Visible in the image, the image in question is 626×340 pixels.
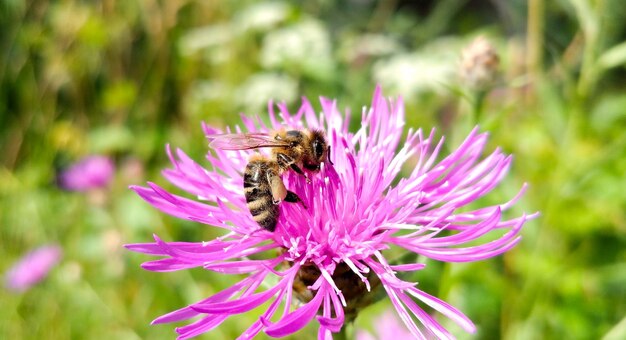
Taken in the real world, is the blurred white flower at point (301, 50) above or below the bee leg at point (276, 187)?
below

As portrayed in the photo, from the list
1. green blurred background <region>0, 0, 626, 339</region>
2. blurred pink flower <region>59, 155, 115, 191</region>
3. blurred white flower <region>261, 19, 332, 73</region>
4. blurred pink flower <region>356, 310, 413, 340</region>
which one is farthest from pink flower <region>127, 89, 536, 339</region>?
blurred pink flower <region>59, 155, 115, 191</region>

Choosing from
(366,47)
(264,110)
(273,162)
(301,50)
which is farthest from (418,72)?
(273,162)

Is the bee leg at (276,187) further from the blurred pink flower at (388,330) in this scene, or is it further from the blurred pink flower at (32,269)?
the blurred pink flower at (32,269)

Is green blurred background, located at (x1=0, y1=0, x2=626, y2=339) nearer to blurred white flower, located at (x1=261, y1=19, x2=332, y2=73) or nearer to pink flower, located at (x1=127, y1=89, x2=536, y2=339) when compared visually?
blurred white flower, located at (x1=261, y1=19, x2=332, y2=73)

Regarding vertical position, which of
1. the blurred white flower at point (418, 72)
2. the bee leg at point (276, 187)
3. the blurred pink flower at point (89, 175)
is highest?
the bee leg at point (276, 187)

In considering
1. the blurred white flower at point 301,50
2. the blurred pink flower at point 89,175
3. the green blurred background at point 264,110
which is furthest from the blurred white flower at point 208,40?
the blurred pink flower at point 89,175

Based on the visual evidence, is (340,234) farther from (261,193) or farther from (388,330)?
(388,330)

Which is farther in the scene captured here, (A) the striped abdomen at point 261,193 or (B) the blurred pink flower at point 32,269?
(B) the blurred pink flower at point 32,269

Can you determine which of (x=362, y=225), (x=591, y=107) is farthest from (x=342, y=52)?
(x=362, y=225)
